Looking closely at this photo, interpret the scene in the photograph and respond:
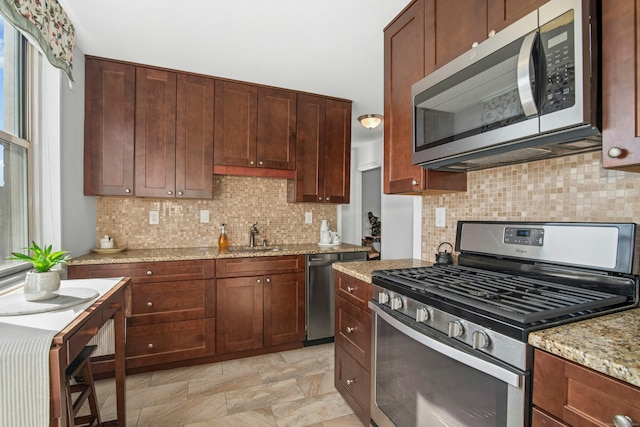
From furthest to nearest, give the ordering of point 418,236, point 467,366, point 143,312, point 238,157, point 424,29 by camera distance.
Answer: point 238,157 → point 143,312 → point 418,236 → point 424,29 → point 467,366

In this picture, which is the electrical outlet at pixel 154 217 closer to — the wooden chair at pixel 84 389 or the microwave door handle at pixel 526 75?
the wooden chair at pixel 84 389

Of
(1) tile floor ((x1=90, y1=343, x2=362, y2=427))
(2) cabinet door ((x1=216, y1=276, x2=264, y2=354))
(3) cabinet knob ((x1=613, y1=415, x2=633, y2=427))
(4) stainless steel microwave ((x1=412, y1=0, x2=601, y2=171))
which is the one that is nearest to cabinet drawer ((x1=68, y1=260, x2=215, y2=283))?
(2) cabinet door ((x1=216, y1=276, x2=264, y2=354))

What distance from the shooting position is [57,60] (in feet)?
6.17

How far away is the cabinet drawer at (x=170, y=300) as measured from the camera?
2.34m

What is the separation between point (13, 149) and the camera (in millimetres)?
1889

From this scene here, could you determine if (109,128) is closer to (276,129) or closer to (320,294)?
(276,129)

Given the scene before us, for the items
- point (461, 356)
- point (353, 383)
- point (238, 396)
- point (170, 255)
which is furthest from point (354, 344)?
point (170, 255)

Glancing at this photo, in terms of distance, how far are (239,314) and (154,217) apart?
4.00 feet

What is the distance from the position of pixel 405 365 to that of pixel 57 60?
2577mm

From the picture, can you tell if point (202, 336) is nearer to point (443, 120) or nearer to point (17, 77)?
point (17, 77)

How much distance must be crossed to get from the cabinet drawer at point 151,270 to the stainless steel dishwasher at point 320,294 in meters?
0.87

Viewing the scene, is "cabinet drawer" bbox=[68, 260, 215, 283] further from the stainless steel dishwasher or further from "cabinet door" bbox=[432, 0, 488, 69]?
"cabinet door" bbox=[432, 0, 488, 69]

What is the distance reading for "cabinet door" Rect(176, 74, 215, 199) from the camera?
2719 mm

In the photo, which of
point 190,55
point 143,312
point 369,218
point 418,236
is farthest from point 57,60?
point 369,218
